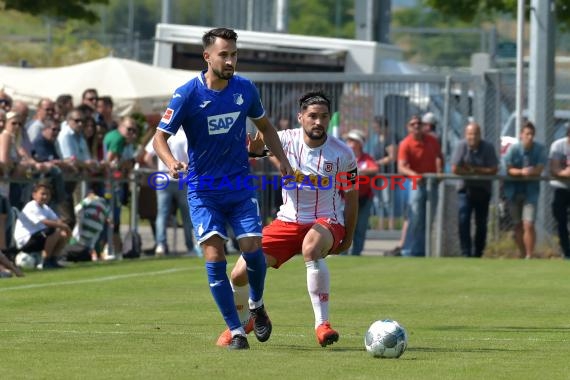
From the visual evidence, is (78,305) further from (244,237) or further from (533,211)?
(533,211)

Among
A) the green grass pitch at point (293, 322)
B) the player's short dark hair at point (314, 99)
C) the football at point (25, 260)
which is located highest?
the player's short dark hair at point (314, 99)

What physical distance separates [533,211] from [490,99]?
9.60ft

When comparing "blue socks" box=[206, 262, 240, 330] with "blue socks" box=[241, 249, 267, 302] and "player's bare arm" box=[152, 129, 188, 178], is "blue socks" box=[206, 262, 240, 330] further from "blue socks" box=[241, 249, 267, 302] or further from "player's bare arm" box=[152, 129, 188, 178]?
"player's bare arm" box=[152, 129, 188, 178]

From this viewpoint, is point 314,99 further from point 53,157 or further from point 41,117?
point 41,117

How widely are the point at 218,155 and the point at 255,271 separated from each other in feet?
2.95

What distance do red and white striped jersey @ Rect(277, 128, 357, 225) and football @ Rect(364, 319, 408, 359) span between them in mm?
1875

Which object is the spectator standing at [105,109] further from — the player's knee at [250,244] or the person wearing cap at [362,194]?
the player's knee at [250,244]

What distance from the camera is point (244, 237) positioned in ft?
35.3

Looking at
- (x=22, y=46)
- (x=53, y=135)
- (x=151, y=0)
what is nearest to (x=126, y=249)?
(x=53, y=135)

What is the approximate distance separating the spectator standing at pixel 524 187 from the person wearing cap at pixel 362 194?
204 centimetres

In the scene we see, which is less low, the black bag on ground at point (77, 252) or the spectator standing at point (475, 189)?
the spectator standing at point (475, 189)

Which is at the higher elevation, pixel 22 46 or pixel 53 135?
pixel 22 46

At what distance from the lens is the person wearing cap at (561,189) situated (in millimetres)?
22578

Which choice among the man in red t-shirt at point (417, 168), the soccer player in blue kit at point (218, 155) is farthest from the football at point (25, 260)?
the soccer player in blue kit at point (218, 155)
